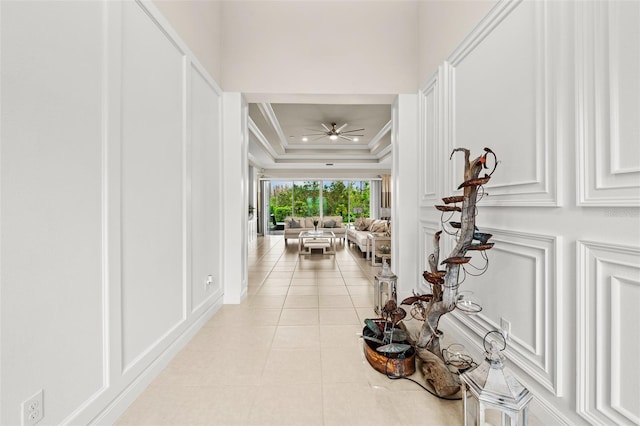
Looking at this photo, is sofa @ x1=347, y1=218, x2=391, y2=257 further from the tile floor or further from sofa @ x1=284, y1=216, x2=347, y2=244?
the tile floor

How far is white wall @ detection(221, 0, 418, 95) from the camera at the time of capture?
10.3ft

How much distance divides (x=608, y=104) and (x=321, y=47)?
8.98 ft

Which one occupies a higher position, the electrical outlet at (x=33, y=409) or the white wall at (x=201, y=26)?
the white wall at (x=201, y=26)

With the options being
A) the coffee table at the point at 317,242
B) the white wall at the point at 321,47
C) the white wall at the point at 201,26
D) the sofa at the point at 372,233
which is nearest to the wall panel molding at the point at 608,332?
Result: the white wall at the point at 321,47

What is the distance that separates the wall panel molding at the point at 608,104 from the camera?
3.39ft

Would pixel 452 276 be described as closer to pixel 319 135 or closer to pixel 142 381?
pixel 142 381

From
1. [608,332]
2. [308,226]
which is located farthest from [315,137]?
[608,332]

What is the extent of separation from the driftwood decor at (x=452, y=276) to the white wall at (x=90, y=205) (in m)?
1.69

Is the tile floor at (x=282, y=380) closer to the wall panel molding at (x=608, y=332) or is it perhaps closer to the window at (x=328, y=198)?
the wall panel molding at (x=608, y=332)

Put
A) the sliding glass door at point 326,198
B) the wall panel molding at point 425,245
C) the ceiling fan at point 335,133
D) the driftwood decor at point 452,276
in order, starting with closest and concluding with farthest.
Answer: the driftwood decor at point 452,276 → the wall panel molding at point 425,245 → the ceiling fan at point 335,133 → the sliding glass door at point 326,198

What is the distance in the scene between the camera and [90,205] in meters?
1.33

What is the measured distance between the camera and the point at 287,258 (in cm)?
626

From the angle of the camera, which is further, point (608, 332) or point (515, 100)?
point (515, 100)

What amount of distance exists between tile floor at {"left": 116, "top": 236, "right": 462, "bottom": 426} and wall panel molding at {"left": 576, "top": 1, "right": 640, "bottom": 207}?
1.29m
